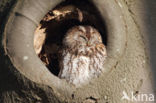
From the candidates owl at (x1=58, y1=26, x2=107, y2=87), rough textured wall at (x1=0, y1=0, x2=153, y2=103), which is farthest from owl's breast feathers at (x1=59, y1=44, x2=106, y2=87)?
rough textured wall at (x1=0, y1=0, x2=153, y2=103)

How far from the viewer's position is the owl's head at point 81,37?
2076mm

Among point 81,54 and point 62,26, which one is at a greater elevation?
point 62,26

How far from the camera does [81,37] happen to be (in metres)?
2.16

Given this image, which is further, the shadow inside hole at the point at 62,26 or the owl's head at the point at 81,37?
the owl's head at the point at 81,37

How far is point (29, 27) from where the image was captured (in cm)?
156

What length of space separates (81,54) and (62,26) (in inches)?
10.5

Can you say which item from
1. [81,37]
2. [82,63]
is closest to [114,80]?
[82,63]

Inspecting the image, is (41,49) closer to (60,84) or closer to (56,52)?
(56,52)

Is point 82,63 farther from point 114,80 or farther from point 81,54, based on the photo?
point 114,80

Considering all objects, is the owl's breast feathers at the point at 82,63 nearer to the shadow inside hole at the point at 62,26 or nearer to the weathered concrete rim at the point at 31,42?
the shadow inside hole at the point at 62,26

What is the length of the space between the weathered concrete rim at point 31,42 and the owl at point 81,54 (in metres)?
0.29

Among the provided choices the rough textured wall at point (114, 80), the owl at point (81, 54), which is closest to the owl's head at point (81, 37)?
the owl at point (81, 54)

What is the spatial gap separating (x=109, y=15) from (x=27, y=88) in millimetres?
605

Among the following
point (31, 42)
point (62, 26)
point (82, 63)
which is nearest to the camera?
point (31, 42)
